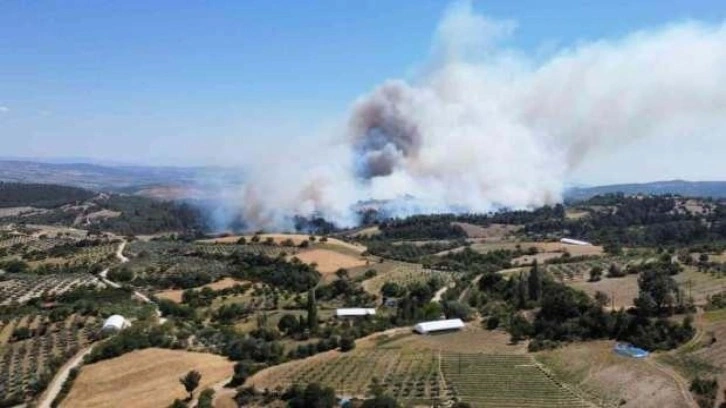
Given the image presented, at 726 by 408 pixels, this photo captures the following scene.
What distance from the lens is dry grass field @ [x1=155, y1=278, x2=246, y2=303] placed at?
9744cm

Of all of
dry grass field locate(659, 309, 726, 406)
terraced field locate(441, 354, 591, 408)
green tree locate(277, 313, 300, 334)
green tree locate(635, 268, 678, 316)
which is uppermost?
green tree locate(635, 268, 678, 316)

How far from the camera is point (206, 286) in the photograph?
103m

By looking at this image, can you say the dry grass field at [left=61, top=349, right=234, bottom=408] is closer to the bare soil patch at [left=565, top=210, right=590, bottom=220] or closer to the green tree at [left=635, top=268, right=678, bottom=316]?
the green tree at [left=635, top=268, right=678, bottom=316]

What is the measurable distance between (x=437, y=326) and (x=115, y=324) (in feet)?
106

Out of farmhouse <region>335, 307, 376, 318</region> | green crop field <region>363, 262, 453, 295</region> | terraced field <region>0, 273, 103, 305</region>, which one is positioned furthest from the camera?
green crop field <region>363, 262, 453, 295</region>

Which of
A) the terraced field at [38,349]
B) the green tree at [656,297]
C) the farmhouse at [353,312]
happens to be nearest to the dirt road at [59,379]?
the terraced field at [38,349]

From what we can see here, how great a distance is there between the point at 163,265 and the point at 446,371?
68659 mm

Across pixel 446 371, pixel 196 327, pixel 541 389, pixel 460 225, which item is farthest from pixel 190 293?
pixel 460 225

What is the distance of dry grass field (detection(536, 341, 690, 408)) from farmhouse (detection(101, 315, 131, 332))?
4147cm

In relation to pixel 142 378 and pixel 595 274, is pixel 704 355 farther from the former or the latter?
pixel 142 378

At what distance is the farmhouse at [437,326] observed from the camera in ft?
242

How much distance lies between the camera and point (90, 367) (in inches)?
2581

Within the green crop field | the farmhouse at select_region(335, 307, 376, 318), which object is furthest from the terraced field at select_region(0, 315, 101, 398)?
the green crop field

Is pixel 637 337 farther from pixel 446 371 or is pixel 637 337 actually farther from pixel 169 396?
pixel 169 396
